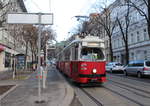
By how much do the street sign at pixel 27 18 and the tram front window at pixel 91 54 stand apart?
191 inches

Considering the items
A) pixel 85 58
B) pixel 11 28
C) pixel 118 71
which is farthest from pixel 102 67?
pixel 118 71

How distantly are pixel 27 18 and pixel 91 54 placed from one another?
5760 mm

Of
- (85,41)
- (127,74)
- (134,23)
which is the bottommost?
(127,74)

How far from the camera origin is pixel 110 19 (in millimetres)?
39469

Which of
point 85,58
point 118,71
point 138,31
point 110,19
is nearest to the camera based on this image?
point 85,58

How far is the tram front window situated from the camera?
1180 centimetres

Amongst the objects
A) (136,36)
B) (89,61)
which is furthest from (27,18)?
(136,36)

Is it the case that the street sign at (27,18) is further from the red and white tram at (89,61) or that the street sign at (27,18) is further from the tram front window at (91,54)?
the tram front window at (91,54)

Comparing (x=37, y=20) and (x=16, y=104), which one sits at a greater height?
(x=37, y=20)

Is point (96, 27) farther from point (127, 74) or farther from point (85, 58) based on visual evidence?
point (85, 58)

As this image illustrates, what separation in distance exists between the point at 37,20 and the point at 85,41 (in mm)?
5049

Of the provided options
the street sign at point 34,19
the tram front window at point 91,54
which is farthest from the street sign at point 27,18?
the tram front window at point 91,54

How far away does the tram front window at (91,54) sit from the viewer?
1180 centimetres

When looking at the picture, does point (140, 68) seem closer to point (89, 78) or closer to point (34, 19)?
point (89, 78)
